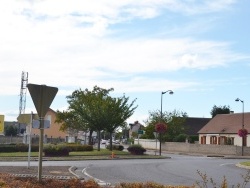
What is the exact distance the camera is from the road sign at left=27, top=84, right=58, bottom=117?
1153 centimetres

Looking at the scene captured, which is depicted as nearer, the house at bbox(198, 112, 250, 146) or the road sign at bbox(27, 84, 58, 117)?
the road sign at bbox(27, 84, 58, 117)

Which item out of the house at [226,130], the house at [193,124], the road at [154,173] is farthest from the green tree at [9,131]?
the road at [154,173]

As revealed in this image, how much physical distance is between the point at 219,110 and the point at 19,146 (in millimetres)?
73139

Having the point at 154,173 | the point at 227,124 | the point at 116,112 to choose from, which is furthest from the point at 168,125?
the point at 154,173

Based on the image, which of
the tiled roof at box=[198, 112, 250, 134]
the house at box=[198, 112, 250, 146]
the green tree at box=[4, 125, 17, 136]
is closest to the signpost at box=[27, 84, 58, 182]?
the house at box=[198, 112, 250, 146]

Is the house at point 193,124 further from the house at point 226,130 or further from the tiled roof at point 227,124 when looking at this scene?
the house at point 226,130

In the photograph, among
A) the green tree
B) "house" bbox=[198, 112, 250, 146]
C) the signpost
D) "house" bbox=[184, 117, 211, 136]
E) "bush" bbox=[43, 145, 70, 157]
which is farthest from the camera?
the green tree

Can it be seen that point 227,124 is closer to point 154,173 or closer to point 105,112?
point 105,112

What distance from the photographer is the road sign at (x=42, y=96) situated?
1153 cm

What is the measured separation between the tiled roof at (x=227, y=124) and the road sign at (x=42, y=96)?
62182 millimetres

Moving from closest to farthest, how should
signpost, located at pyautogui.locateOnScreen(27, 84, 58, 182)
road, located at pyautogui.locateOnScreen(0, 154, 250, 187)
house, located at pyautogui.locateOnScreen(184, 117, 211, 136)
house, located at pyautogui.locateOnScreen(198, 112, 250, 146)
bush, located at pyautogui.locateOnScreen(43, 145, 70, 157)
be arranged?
signpost, located at pyautogui.locateOnScreen(27, 84, 58, 182) < road, located at pyautogui.locateOnScreen(0, 154, 250, 187) < bush, located at pyautogui.locateOnScreen(43, 145, 70, 157) < house, located at pyautogui.locateOnScreen(198, 112, 250, 146) < house, located at pyautogui.locateOnScreen(184, 117, 211, 136)

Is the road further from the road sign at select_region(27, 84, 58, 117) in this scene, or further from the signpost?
the road sign at select_region(27, 84, 58, 117)

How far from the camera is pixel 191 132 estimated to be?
105250 millimetres

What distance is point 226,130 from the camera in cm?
7525
